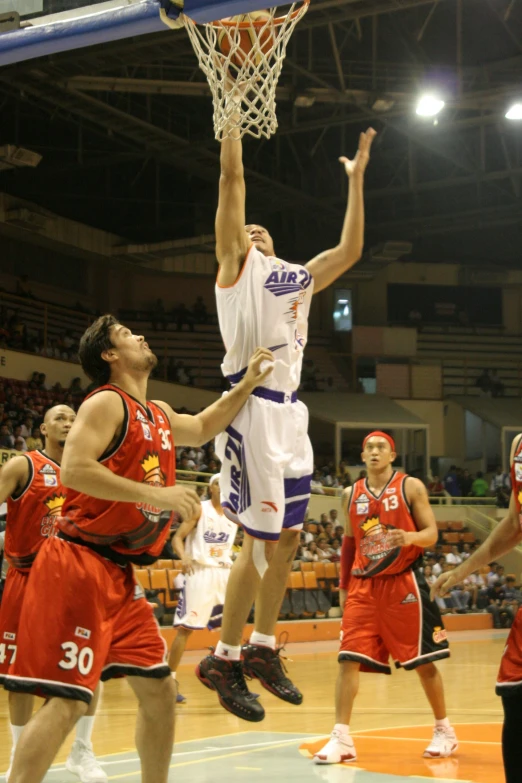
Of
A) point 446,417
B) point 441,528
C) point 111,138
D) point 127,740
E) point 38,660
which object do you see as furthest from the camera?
point 446,417

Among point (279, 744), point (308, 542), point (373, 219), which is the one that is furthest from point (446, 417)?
point (279, 744)

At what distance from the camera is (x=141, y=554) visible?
14.3ft

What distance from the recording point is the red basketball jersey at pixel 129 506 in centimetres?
426

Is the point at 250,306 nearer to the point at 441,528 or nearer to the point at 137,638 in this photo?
the point at 137,638

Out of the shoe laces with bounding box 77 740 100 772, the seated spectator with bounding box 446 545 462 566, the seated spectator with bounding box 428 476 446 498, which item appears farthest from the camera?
the seated spectator with bounding box 428 476 446 498

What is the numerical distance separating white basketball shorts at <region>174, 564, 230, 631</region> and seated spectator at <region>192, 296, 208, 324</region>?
1933cm

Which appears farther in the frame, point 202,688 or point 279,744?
point 202,688

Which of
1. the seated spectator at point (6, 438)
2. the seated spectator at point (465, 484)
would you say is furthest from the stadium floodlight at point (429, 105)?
the seated spectator at point (465, 484)

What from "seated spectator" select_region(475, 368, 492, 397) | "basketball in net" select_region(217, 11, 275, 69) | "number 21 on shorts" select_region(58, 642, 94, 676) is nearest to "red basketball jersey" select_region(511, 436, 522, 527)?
"number 21 on shorts" select_region(58, 642, 94, 676)

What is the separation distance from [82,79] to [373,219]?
34.9 feet

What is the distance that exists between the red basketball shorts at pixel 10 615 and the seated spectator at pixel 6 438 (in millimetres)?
11016

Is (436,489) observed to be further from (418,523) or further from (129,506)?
(129,506)

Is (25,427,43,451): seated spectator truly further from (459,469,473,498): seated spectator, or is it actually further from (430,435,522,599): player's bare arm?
(459,469,473,498): seated spectator

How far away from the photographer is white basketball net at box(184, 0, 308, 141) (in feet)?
15.3
